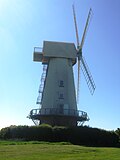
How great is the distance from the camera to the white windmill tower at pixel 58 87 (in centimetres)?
4875

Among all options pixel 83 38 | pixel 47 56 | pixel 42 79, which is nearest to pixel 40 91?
pixel 42 79

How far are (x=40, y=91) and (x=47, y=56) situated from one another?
5.03 m

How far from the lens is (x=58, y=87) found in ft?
163

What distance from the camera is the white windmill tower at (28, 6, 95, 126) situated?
48.8m

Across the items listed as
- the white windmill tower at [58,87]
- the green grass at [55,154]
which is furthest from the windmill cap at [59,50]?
the green grass at [55,154]

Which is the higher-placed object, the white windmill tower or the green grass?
the white windmill tower

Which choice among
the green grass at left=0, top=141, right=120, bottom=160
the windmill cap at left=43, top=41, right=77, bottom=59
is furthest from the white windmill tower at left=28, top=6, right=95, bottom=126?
the green grass at left=0, top=141, right=120, bottom=160

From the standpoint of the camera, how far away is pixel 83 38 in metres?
54.8

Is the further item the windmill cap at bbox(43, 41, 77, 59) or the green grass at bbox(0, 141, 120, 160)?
the windmill cap at bbox(43, 41, 77, 59)

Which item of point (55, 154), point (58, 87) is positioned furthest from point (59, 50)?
point (55, 154)

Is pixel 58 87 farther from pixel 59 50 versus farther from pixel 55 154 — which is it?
pixel 55 154

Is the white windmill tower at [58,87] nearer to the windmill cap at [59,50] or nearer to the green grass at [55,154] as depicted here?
the windmill cap at [59,50]

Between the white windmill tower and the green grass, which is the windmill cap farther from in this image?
the green grass

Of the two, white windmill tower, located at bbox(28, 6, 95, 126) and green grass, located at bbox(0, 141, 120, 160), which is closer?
green grass, located at bbox(0, 141, 120, 160)
